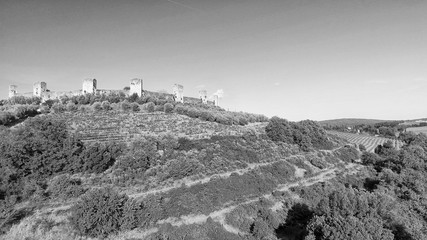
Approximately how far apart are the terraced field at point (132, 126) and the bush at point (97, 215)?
54.4ft

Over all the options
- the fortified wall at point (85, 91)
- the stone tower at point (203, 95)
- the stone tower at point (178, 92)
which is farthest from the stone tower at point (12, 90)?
the stone tower at point (203, 95)

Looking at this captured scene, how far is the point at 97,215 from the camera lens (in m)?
13.8

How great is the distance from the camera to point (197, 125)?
142 feet

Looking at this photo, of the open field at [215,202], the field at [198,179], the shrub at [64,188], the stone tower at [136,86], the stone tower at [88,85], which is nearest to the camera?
the open field at [215,202]

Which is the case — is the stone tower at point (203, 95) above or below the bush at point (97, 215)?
above

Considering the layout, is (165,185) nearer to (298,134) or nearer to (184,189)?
(184,189)

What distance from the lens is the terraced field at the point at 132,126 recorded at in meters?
32.2

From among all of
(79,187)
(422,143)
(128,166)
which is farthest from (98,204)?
(422,143)

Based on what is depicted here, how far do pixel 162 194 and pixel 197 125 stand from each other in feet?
82.0

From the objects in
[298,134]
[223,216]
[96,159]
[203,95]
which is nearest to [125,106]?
[96,159]

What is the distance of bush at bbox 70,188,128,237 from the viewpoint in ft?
44.6

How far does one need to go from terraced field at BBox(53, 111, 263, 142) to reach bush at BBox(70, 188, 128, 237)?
54.4ft

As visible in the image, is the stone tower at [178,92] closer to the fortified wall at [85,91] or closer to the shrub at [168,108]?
the fortified wall at [85,91]

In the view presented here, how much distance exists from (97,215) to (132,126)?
24.9 m
